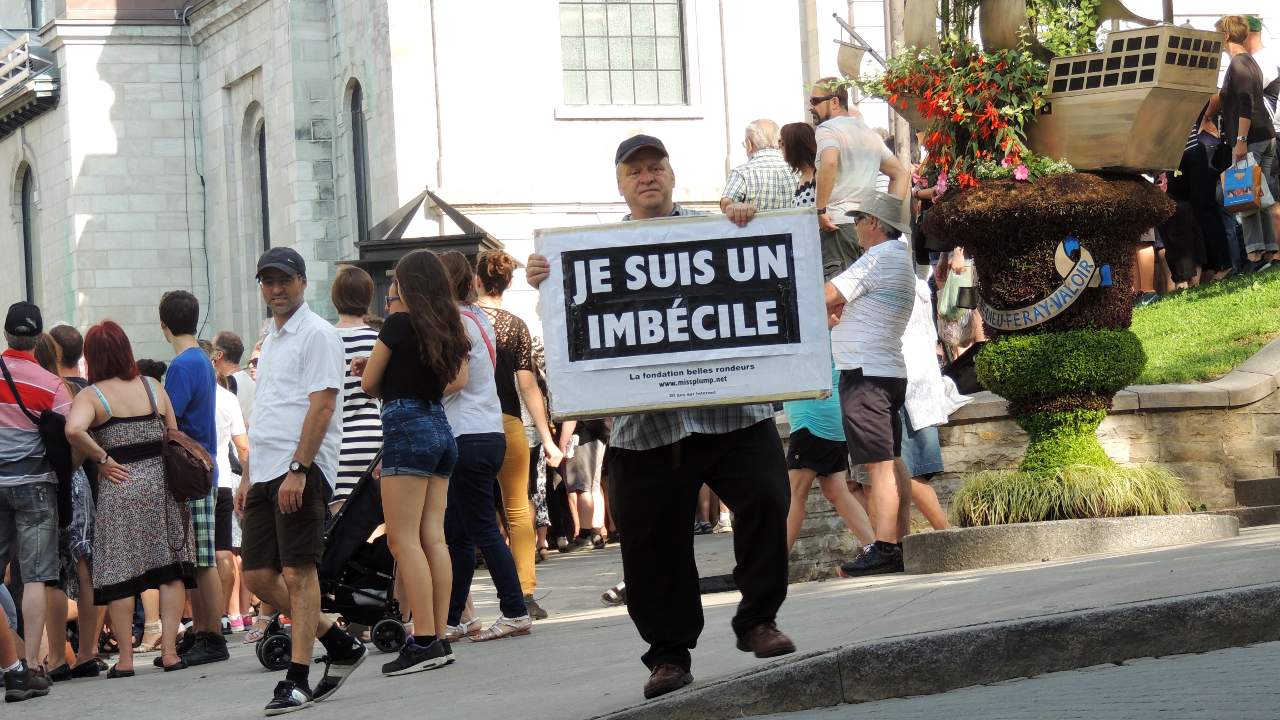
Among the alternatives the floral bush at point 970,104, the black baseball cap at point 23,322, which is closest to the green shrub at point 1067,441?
the floral bush at point 970,104

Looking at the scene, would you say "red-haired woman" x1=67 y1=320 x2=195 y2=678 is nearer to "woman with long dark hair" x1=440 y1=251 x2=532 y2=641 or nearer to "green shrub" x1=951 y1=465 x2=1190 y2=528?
"woman with long dark hair" x1=440 y1=251 x2=532 y2=641

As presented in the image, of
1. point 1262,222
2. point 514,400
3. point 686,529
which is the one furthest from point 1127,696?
point 1262,222

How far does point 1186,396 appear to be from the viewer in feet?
43.0

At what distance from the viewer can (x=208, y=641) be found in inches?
454

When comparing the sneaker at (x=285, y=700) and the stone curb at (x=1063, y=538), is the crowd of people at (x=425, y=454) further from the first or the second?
the stone curb at (x=1063, y=538)

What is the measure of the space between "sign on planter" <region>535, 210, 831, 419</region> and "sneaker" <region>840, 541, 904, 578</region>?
3.70 metres

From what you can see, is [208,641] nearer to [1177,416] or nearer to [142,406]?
[142,406]

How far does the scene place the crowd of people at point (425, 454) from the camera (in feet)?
24.4

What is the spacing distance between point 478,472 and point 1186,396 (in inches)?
208

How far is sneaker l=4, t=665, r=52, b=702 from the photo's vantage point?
33.8 feet

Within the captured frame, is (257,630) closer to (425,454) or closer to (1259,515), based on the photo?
(425,454)

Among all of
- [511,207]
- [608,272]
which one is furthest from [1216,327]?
[511,207]

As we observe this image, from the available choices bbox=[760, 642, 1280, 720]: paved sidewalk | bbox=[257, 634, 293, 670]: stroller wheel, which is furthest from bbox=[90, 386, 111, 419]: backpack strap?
bbox=[760, 642, 1280, 720]: paved sidewalk

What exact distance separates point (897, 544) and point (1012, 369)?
114 centimetres
